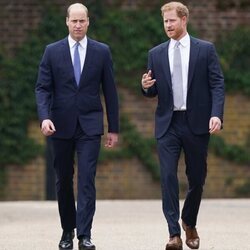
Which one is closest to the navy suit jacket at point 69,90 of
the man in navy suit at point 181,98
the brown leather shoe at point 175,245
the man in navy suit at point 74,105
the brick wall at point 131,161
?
the man in navy suit at point 74,105

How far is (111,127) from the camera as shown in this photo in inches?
352

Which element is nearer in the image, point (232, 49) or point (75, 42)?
point (75, 42)

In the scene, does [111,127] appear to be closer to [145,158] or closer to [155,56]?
[155,56]

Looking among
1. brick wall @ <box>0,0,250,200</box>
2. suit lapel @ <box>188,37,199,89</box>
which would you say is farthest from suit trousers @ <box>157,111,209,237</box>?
brick wall @ <box>0,0,250,200</box>

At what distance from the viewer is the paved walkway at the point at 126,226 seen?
946cm

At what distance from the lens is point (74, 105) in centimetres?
872

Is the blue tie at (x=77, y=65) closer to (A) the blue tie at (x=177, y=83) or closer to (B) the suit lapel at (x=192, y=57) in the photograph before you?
(A) the blue tie at (x=177, y=83)

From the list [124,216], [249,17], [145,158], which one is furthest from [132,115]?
[124,216]

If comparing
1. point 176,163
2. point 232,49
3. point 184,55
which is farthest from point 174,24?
point 232,49

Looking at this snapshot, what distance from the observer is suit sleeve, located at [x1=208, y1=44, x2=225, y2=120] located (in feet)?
28.4

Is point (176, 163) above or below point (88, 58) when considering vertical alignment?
below

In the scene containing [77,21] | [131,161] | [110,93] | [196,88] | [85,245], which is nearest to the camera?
[85,245]

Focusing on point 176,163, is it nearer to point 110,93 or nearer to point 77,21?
point 110,93

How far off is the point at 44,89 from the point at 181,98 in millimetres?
1042
